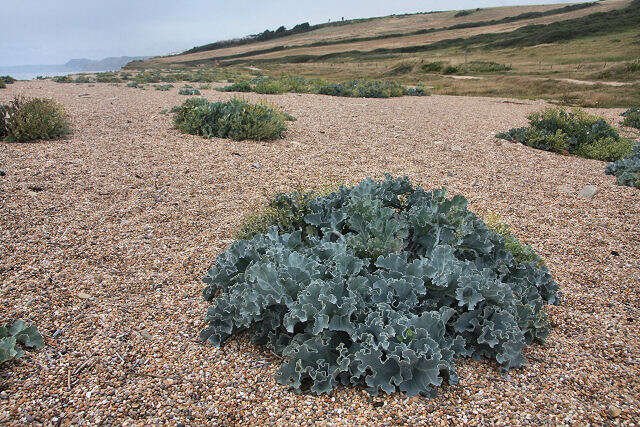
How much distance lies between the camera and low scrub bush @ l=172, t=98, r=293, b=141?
782 cm

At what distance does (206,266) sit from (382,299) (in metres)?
1.92

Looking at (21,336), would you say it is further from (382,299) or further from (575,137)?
(575,137)

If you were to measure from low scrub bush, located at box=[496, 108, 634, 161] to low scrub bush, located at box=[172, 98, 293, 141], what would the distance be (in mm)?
5389

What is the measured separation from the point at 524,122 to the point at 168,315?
35.7 feet

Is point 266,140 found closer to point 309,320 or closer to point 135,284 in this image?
point 135,284

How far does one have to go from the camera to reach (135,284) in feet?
11.1

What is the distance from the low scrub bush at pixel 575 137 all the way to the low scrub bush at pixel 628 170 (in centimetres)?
75

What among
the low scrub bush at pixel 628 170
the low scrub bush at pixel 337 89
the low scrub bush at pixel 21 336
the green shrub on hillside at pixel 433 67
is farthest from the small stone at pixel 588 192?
the green shrub on hillside at pixel 433 67

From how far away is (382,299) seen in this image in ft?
8.55

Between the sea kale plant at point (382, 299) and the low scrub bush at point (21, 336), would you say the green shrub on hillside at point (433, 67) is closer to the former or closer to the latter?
the sea kale plant at point (382, 299)

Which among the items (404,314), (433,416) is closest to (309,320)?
(404,314)

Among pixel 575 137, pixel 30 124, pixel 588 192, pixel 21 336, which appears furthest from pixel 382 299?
pixel 575 137

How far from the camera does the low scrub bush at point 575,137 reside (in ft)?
25.4

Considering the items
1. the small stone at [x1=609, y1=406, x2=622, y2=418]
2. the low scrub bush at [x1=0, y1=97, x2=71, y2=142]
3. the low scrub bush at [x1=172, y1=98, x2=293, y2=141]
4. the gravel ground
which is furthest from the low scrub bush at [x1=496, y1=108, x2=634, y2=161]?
the low scrub bush at [x1=0, y1=97, x2=71, y2=142]
